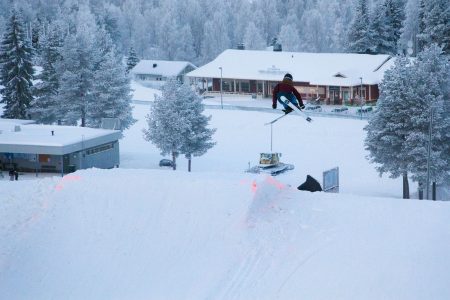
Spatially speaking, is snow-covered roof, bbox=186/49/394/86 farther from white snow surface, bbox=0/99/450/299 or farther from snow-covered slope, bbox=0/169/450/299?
snow-covered slope, bbox=0/169/450/299

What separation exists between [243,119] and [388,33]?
33.8m

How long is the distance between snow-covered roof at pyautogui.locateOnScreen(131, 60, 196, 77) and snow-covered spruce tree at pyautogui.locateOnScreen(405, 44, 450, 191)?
6265cm

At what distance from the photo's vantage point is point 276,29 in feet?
493

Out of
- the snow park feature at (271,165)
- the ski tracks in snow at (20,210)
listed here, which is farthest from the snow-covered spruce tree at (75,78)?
the ski tracks in snow at (20,210)

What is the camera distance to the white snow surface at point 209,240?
18297 millimetres

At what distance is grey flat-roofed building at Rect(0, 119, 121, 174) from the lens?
40500 millimetres

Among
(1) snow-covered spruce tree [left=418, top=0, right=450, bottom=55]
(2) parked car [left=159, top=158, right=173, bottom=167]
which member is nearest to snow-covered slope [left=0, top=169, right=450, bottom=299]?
(2) parked car [left=159, top=158, right=173, bottom=167]

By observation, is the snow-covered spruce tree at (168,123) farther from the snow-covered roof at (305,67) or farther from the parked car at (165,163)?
the snow-covered roof at (305,67)

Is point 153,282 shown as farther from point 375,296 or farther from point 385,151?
point 385,151

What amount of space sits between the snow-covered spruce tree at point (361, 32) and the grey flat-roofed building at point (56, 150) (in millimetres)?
48401

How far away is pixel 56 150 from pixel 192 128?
27.1 ft

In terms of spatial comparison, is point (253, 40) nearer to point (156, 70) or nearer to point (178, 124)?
point (156, 70)

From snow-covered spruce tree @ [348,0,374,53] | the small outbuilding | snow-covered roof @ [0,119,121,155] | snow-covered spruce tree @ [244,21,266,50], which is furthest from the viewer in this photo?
snow-covered spruce tree @ [244,21,266,50]

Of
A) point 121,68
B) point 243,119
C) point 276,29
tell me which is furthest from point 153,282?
point 276,29
